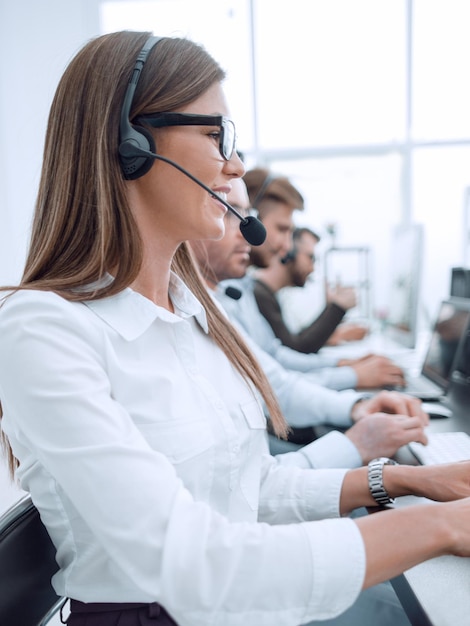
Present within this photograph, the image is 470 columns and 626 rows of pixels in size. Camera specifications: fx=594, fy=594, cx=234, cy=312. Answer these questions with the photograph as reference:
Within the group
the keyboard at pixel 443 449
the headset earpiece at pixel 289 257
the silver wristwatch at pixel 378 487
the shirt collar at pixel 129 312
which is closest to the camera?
the shirt collar at pixel 129 312

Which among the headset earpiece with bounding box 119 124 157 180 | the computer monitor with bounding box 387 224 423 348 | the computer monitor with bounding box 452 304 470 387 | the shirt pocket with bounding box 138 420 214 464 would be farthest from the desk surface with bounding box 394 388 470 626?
the computer monitor with bounding box 387 224 423 348

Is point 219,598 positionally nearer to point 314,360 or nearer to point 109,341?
point 109,341

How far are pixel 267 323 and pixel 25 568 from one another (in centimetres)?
199

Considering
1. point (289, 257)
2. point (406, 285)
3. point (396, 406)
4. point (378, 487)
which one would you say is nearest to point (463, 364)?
point (406, 285)

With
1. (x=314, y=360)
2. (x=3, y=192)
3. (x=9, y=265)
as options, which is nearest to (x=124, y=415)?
(x=314, y=360)

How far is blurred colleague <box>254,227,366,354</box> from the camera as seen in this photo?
2.74 metres

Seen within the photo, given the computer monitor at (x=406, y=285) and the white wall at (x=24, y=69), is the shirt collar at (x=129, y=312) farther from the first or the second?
the white wall at (x=24, y=69)

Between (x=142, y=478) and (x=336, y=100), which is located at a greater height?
(x=336, y=100)

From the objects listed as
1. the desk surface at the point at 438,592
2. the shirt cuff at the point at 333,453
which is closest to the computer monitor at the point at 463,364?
the shirt cuff at the point at 333,453

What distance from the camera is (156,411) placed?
77cm

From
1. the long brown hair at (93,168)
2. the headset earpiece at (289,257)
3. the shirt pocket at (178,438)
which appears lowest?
the headset earpiece at (289,257)

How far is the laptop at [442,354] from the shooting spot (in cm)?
179

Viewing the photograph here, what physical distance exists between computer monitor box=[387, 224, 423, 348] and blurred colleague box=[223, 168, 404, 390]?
28 cm

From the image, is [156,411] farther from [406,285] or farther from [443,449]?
[406,285]
